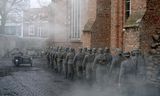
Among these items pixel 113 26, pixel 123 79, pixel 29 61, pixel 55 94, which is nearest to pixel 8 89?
pixel 55 94

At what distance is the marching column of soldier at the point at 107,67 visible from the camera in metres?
11.5

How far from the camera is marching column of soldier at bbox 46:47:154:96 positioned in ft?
37.7

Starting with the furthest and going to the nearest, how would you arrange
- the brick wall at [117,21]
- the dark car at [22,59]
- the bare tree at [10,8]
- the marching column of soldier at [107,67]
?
the bare tree at [10,8] < the dark car at [22,59] < the brick wall at [117,21] < the marching column of soldier at [107,67]

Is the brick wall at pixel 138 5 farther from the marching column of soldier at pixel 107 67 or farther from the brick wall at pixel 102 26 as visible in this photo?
the brick wall at pixel 102 26

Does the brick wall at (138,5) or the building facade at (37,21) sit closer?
the brick wall at (138,5)

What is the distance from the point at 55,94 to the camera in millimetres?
13250

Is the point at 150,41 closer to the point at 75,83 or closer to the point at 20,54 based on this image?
the point at 75,83

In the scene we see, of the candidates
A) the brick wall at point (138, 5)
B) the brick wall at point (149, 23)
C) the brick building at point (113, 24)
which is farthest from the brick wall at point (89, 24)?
the brick wall at point (149, 23)

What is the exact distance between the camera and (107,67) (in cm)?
1402

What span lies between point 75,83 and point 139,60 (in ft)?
17.8

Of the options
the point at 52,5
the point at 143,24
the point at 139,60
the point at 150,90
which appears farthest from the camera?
the point at 52,5

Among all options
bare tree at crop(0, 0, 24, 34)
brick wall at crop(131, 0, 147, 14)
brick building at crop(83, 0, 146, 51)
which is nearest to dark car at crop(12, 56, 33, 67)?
brick building at crop(83, 0, 146, 51)

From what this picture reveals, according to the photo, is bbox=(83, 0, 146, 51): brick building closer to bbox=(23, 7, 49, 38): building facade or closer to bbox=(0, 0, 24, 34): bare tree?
bbox=(0, 0, 24, 34): bare tree

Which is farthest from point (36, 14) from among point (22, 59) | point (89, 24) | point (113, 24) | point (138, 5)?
point (138, 5)
